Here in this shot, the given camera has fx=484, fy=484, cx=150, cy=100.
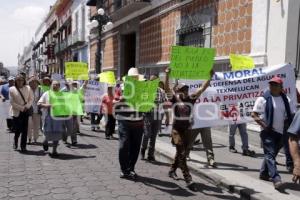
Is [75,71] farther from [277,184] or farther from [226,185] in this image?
[277,184]

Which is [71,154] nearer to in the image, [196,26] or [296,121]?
[296,121]

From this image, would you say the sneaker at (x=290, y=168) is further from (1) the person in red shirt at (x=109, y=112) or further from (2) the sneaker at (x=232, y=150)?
(1) the person in red shirt at (x=109, y=112)

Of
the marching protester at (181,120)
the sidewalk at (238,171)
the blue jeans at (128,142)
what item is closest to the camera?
the sidewalk at (238,171)

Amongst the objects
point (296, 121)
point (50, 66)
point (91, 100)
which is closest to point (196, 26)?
point (91, 100)

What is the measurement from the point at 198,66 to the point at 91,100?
776 cm

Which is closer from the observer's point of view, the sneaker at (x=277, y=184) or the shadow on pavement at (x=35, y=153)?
the sneaker at (x=277, y=184)

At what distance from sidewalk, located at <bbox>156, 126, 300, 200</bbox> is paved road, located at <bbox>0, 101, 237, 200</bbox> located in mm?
223

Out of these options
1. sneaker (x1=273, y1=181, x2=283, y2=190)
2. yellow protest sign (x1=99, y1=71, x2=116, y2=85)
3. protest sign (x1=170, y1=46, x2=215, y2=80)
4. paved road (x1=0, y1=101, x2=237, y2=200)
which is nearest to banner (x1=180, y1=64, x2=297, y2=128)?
protest sign (x1=170, y1=46, x2=215, y2=80)

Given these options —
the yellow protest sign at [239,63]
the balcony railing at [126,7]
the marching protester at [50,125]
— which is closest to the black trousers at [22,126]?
the marching protester at [50,125]

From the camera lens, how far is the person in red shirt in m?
12.9

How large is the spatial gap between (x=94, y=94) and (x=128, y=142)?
768 centimetres

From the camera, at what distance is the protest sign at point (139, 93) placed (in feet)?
25.2

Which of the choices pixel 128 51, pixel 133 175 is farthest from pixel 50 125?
pixel 128 51

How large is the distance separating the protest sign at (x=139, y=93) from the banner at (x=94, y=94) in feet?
24.3
